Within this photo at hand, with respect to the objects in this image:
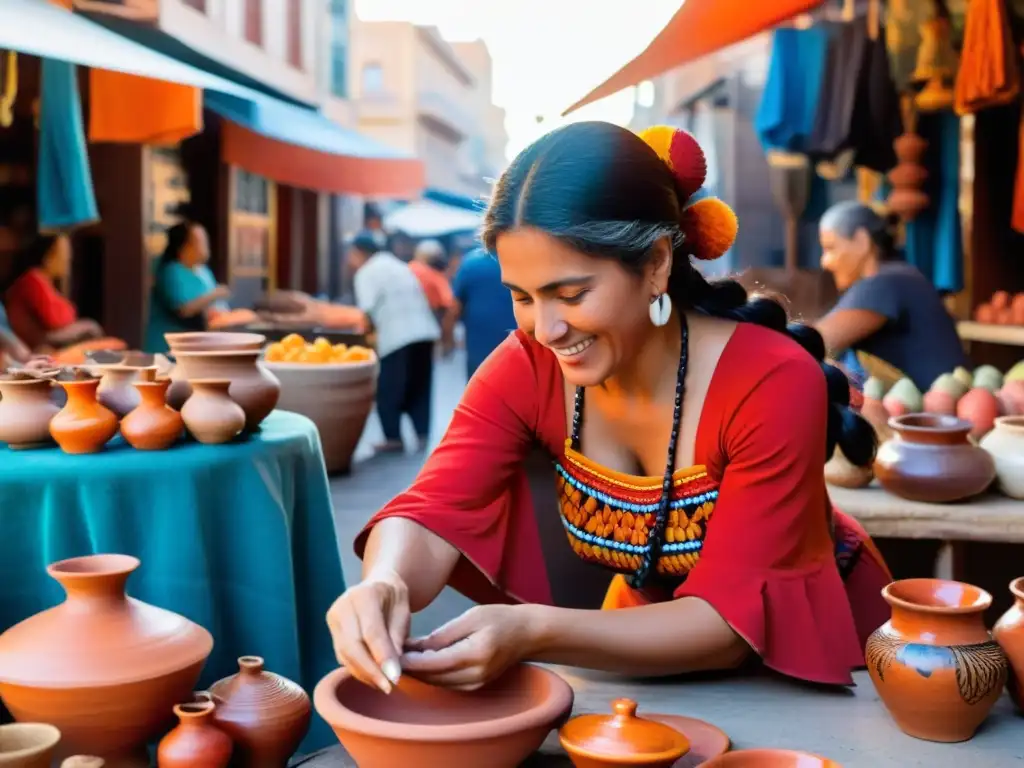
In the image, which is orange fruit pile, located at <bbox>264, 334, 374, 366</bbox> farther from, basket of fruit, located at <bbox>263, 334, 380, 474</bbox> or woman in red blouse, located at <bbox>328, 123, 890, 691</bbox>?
woman in red blouse, located at <bbox>328, 123, 890, 691</bbox>

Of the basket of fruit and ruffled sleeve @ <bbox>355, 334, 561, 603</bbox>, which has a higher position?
ruffled sleeve @ <bbox>355, 334, 561, 603</bbox>

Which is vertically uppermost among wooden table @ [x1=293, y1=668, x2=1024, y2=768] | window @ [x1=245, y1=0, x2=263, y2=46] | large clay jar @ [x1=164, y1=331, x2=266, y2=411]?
window @ [x1=245, y1=0, x2=263, y2=46]

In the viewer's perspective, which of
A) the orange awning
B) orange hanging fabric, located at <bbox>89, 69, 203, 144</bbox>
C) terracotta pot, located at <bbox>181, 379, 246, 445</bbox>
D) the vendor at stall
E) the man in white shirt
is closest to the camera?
terracotta pot, located at <bbox>181, 379, 246, 445</bbox>

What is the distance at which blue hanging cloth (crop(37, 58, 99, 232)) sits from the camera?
657 cm

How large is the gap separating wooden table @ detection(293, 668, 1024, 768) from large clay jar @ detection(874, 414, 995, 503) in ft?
4.01

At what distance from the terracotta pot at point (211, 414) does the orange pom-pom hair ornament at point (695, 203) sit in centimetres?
149

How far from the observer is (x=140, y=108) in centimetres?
737

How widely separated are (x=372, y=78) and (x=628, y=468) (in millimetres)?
35731

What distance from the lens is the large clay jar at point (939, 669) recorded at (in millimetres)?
1588

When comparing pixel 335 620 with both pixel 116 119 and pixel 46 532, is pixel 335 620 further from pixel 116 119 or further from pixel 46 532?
pixel 116 119

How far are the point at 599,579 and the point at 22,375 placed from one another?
62.4 inches

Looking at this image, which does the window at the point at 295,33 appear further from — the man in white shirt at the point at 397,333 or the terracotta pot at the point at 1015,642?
the terracotta pot at the point at 1015,642

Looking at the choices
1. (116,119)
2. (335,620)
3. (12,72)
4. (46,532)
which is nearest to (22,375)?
(46,532)

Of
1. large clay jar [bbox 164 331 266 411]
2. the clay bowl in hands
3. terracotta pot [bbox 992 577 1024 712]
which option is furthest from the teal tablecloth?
terracotta pot [bbox 992 577 1024 712]
